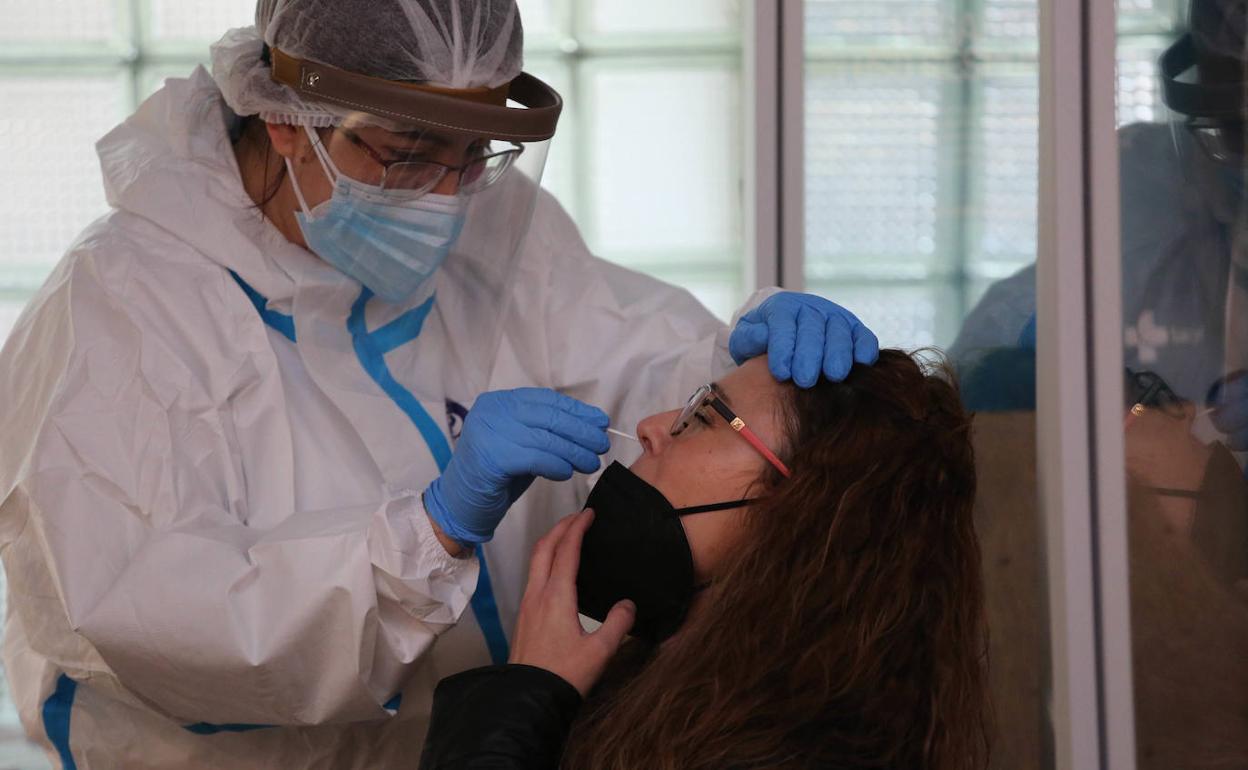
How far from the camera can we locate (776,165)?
2002 millimetres

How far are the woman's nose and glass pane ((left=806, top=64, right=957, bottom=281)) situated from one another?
0.78 meters

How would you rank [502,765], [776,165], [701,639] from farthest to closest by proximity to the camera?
[776,165]
[701,639]
[502,765]

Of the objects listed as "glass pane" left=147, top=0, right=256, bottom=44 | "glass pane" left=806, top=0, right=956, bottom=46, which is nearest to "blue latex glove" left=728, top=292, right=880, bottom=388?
"glass pane" left=806, top=0, right=956, bottom=46

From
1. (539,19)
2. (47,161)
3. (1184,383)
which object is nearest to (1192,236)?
(1184,383)

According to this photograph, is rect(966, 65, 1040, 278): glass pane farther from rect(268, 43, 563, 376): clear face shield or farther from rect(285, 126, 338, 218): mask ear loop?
rect(285, 126, 338, 218): mask ear loop

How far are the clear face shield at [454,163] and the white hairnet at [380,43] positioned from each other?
0.06 feet

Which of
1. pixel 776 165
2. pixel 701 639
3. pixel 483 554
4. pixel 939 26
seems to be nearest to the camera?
pixel 701 639

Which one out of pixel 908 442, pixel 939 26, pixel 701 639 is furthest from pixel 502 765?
pixel 939 26

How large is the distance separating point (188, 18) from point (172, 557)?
226 cm

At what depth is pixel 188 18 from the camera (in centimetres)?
299

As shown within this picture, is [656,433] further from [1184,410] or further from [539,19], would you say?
[539,19]

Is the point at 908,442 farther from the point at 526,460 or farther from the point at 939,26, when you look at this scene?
the point at 939,26

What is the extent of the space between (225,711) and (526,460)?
44cm

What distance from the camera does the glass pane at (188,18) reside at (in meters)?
2.97
